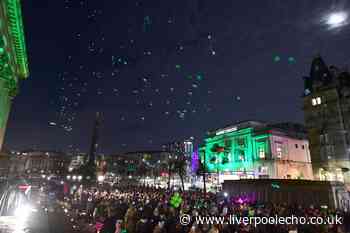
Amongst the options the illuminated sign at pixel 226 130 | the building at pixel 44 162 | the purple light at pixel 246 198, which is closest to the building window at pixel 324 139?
the purple light at pixel 246 198

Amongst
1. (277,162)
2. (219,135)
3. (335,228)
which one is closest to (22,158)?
(219,135)

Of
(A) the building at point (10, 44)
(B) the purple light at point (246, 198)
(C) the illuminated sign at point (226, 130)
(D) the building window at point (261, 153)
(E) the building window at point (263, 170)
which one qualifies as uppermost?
(C) the illuminated sign at point (226, 130)

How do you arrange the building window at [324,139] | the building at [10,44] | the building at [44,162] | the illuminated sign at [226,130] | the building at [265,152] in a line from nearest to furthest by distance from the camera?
1. the building at [10,44]
2. the building window at [324,139]
3. the building at [265,152]
4. the illuminated sign at [226,130]
5. the building at [44,162]

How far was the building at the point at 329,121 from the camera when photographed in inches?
1492

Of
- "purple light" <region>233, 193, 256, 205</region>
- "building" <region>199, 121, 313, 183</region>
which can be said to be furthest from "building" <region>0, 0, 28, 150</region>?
"building" <region>199, 121, 313, 183</region>

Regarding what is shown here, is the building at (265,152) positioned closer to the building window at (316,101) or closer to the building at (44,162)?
the building window at (316,101)

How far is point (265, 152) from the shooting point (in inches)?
2114

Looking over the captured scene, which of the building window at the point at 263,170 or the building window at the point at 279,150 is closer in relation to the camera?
the building window at the point at 263,170

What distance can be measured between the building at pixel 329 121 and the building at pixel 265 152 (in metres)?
10.9

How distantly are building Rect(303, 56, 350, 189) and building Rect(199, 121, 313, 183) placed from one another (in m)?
10.9

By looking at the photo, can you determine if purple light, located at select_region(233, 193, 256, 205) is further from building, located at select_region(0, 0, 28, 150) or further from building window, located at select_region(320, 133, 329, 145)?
building, located at select_region(0, 0, 28, 150)

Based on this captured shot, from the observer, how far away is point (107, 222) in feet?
45.4

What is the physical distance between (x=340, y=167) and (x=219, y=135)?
34421mm

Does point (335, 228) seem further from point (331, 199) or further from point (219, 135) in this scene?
point (219, 135)
